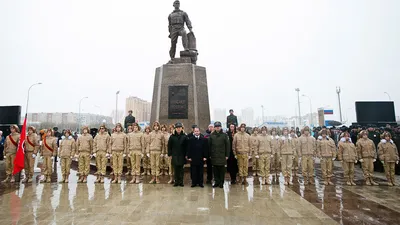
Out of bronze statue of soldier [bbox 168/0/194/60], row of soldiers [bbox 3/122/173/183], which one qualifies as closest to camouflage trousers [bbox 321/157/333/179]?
row of soldiers [bbox 3/122/173/183]

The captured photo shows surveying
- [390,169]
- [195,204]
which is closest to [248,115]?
[390,169]

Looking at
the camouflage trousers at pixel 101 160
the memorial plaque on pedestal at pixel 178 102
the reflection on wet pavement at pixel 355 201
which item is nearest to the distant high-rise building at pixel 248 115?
the memorial plaque on pedestal at pixel 178 102

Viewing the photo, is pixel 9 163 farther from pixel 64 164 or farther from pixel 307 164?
pixel 307 164

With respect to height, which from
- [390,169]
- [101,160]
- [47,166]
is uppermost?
[101,160]

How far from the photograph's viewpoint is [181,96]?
11.2m

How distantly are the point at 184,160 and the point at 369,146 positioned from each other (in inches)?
230

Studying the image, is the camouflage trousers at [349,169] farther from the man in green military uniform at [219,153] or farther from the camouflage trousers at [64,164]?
the camouflage trousers at [64,164]

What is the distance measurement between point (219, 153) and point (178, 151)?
124 centimetres

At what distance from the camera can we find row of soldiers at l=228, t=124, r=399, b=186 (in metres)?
7.73

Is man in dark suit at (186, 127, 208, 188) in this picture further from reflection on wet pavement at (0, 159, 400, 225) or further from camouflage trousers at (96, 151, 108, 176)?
camouflage trousers at (96, 151, 108, 176)

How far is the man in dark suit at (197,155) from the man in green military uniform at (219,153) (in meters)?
0.24

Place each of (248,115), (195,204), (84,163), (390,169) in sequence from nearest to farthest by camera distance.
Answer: (195,204), (390,169), (84,163), (248,115)

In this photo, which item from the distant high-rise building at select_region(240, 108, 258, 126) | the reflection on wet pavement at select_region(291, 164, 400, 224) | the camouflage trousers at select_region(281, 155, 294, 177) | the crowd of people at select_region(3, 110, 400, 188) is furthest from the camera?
the distant high-rise building at select_region(240, 108, 258, 126)

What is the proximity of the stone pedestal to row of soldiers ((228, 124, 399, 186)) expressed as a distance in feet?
11.1
